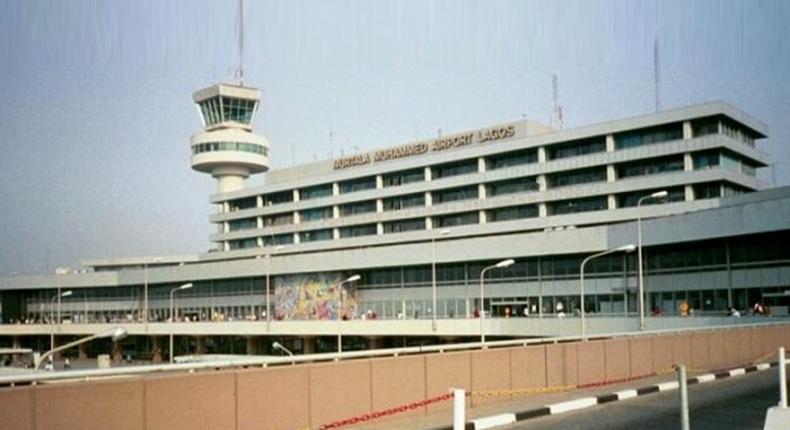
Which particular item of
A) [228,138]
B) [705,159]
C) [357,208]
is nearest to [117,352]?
[228,138]

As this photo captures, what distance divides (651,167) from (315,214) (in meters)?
48.5

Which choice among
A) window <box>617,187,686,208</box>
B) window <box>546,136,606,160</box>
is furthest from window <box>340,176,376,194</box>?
window <box>617,187,686,208</box>

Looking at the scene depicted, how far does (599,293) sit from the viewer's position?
7438cm

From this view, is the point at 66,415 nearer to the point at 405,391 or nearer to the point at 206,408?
the point at 206,408

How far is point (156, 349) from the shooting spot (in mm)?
105125

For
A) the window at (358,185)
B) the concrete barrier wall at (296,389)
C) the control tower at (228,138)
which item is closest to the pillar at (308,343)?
the window at (358,185)

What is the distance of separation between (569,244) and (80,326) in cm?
6395

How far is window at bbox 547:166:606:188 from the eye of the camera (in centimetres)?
8673

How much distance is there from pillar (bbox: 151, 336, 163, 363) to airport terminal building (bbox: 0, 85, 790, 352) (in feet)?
12.2

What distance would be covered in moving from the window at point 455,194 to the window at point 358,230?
35.0 feet

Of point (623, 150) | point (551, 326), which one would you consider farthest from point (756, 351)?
point (623, 150)

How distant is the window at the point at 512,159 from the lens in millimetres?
92875

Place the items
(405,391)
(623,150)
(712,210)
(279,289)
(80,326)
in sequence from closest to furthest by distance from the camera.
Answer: (405,391)
(712,210)
(623,150)
(279,289)
(80,326)

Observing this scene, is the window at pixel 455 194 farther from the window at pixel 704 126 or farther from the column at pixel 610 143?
the window at pixel 704 126
